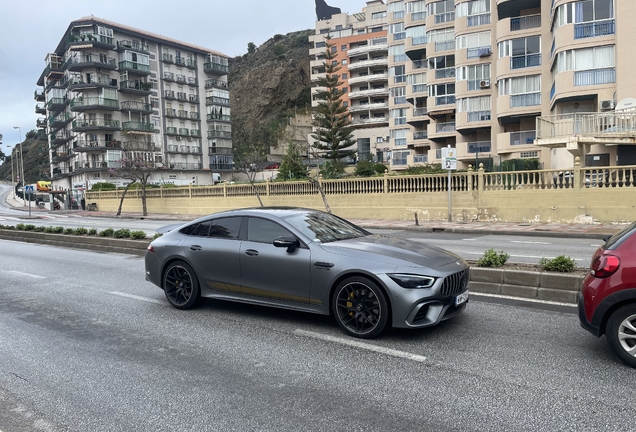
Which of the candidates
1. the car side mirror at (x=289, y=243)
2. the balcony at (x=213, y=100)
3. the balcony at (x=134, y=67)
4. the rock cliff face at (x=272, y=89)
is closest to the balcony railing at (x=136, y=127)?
the balcony at (x=134, y=67)

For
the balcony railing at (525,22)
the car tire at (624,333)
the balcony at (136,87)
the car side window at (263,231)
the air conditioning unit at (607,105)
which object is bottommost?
the car tire at (624,333)

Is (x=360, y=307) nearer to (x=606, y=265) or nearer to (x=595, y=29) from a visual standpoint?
(x=606, y=265)

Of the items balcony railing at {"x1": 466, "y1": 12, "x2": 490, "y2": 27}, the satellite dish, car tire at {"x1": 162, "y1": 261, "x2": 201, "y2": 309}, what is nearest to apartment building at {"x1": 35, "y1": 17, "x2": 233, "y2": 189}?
balcony railing at {"x1": 466, "y1": 12, "x2": 490, "y2": 27}

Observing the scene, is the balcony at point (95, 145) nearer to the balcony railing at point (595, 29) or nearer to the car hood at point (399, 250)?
the balcony railing at point (595, 29)

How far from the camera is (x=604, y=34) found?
2852cm

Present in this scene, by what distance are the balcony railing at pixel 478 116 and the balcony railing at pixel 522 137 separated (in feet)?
17.1

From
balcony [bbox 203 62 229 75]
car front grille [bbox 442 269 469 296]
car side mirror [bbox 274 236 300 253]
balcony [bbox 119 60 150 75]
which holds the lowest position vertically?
car front grille [bbox 442 269 469 296]

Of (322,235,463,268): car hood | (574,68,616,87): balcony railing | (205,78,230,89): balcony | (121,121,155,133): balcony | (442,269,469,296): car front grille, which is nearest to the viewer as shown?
(442,269,469,296): car front grille

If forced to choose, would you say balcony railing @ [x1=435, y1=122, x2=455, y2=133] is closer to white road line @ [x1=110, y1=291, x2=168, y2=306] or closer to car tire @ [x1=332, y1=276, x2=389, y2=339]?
white road line @ [x1=110, y1=291, x2=168, y2=306]

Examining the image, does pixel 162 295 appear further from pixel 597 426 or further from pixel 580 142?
pixel 580 142

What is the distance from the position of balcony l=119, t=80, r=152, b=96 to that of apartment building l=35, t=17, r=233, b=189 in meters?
0.14

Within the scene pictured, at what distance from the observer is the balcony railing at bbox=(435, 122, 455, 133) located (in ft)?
158

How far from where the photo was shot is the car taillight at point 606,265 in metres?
4.64

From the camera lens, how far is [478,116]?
41.9 m
